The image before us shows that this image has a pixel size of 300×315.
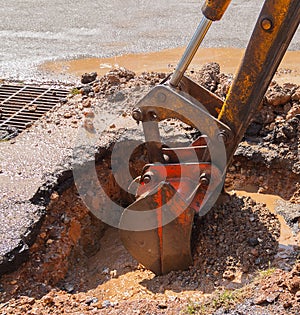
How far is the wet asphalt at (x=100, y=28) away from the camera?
8617 mm

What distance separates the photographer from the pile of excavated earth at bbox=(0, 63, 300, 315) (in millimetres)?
3797

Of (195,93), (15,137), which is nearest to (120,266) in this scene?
(195,93)

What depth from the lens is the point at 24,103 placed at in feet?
22.1

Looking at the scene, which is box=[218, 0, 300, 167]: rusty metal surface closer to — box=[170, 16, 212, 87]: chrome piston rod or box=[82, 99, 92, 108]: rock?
box=[170, 16, 212, 87]: chrome piston rod

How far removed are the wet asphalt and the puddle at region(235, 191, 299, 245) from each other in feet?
12.6

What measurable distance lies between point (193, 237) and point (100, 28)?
5932mm

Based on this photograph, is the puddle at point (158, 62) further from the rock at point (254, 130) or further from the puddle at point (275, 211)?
the puddle at point (275, 211)

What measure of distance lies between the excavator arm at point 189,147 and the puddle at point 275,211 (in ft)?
2.25

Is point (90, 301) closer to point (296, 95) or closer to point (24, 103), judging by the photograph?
point (296, 95)

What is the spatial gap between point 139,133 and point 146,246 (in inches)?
54.2

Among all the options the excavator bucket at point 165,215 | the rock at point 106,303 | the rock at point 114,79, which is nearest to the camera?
the rock at point 106,303

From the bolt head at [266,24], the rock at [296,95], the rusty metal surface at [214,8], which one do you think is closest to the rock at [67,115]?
the rock at [296,95]

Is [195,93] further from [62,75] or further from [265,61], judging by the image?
[62,75]

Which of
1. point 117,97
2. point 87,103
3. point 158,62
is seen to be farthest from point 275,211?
point 158,62
